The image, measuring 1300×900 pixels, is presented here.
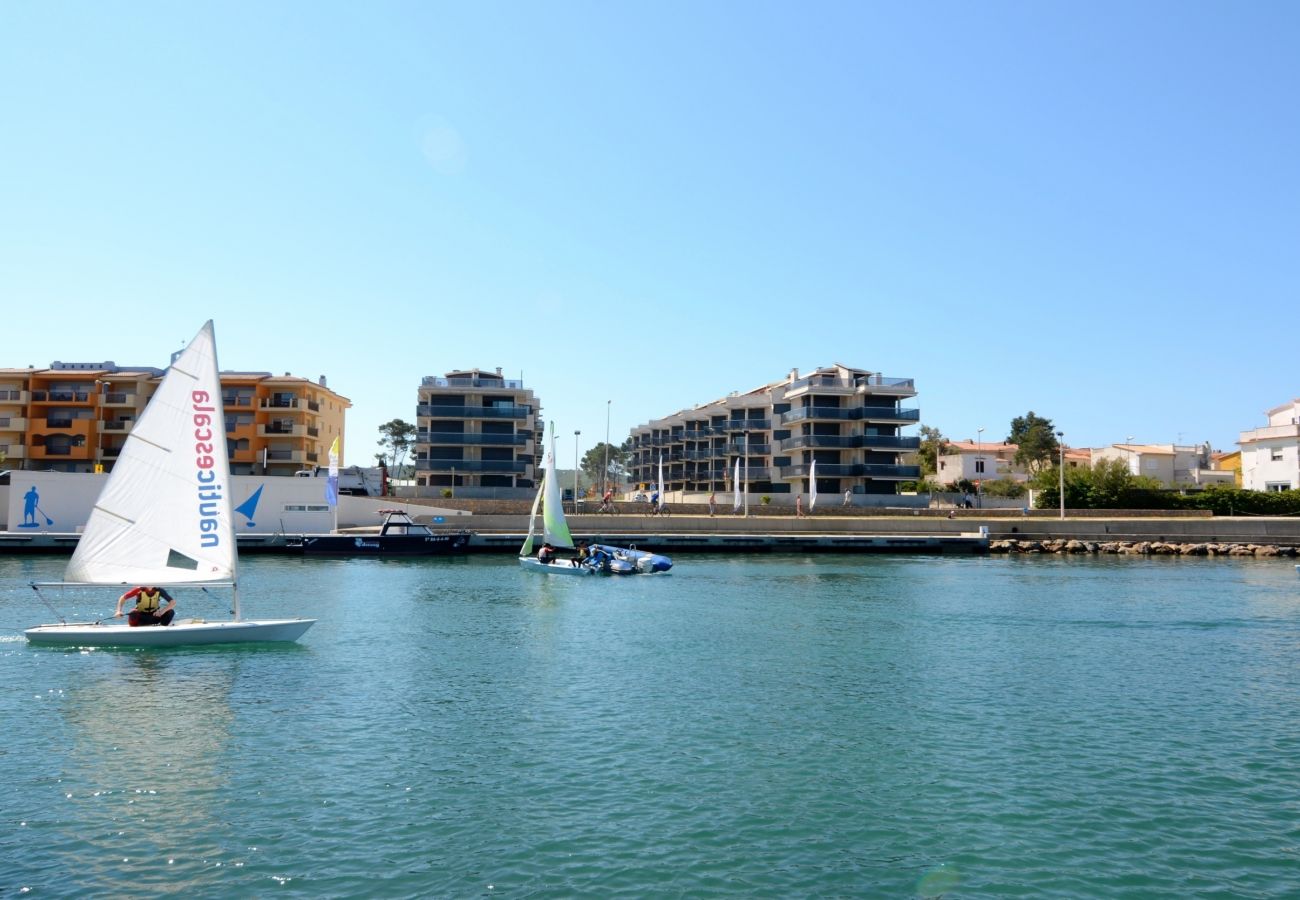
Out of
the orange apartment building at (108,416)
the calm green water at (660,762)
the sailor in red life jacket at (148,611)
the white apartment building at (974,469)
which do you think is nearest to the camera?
the calm green water at (660,762)

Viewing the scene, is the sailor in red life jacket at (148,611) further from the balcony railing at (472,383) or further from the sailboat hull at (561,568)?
the balcony railing at (472,383)

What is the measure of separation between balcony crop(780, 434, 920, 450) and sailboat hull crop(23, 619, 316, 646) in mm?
78908

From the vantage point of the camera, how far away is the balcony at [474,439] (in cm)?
9812

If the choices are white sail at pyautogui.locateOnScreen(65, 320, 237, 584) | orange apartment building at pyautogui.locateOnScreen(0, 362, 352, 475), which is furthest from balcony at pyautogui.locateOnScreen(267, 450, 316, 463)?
white sail at pyautogui.locateOnScreen(65, 320, 237, 584)

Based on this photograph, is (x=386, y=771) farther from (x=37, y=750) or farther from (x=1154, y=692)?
(x=1154, y=692)

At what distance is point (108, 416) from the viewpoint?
95.6 metres

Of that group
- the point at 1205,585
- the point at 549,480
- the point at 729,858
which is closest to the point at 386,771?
the point at 729,858

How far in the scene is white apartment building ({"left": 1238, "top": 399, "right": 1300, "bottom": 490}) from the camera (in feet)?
327

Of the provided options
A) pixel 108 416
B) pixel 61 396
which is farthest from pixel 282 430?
pixel 61 396

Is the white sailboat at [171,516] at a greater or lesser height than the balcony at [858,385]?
lesser

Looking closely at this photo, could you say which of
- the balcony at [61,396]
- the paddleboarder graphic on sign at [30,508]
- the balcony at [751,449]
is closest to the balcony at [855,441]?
the balcony at [751,449]

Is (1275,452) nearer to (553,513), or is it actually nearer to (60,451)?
(553,513)

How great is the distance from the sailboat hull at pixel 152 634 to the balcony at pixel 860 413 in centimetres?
8098

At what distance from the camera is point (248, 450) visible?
96.8m
